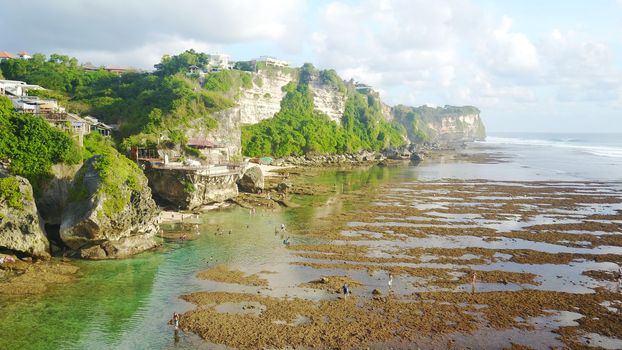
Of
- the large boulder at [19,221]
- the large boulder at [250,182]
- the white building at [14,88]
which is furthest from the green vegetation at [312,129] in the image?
the large boulder at [19,221]

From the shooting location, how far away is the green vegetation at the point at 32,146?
3794 centimetres

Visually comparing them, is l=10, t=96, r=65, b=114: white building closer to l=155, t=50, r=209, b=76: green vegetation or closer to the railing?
the railing

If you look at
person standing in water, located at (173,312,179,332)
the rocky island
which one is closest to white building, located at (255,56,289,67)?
the rocky island

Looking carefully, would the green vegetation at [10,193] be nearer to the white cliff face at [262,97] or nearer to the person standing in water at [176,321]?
the person standing in water at [176,321]

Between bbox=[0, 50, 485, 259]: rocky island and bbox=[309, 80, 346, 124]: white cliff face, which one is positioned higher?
bbox=[309, 80, 346, 124]: white cliff face

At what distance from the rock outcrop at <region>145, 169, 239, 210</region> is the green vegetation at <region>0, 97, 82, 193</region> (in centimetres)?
1156

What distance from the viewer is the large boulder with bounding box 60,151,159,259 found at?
3425 cm

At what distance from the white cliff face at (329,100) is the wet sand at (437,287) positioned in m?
96.9

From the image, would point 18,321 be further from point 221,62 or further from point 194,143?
point 221,62

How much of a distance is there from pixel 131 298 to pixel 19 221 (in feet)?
38.4

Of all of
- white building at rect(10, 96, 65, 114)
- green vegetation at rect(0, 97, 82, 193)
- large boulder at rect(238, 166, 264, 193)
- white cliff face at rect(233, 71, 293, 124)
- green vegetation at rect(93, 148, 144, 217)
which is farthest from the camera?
white cliff face at rect(233, 71, 293, 124)

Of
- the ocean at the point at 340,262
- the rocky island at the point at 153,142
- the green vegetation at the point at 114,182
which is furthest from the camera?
the rocky island at the point at 153,142

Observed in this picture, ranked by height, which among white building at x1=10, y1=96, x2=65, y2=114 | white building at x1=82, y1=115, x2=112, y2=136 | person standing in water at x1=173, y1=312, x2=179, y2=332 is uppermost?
white building at x1=10, y1=96, x2=65, y2=114

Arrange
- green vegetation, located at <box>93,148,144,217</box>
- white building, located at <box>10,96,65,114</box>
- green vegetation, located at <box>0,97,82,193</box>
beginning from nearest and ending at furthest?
green vegetation, located at <box>93,148,144,217</box>, green vegetation, located at <box>0,97,82,193</box>, white building, located at <box>10,96,65,114</box>
